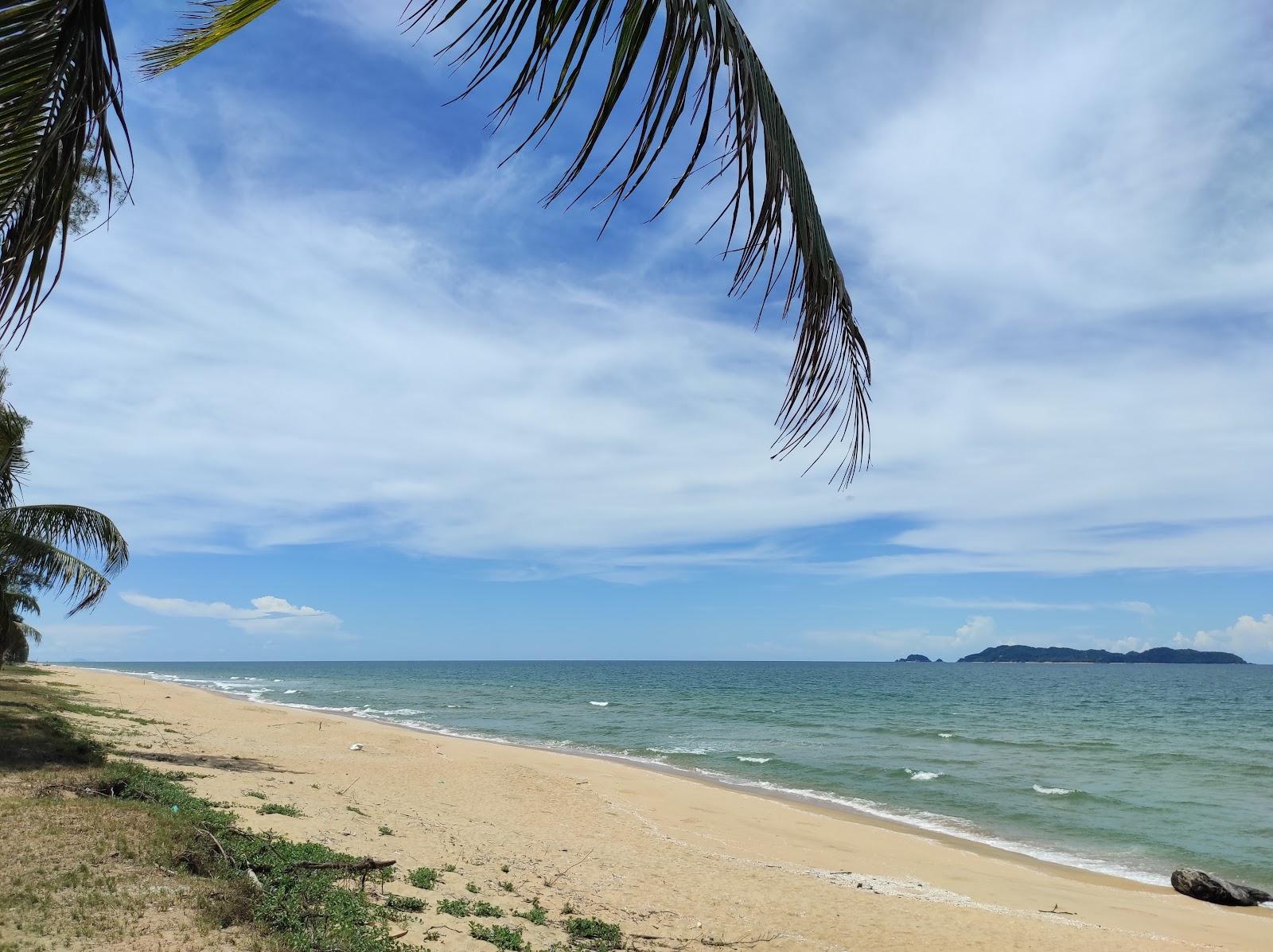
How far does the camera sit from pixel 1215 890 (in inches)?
464

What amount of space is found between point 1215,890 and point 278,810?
43.5 ft

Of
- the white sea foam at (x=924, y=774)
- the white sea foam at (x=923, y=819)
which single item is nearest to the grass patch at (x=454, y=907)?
the white sea foam at (x=923, y=819)

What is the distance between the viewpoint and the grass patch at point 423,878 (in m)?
7.49

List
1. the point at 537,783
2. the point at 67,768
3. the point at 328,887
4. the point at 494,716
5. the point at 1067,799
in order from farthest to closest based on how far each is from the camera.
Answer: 1. the point at 494,716
2. the point at 1067,799
3. the point at 537,783
4. the point at 67,768
5. the point at 328,887

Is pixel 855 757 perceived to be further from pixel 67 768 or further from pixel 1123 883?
pixel 67 768

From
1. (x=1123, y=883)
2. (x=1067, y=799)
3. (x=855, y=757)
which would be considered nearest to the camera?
(x=1123, y=883)

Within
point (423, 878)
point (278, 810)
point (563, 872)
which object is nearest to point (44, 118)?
point (423, 878)

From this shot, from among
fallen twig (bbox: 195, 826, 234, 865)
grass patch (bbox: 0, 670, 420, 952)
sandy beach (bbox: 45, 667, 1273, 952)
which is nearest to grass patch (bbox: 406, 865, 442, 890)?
sandy beach (bbox: 45, 667, 1273, 952)

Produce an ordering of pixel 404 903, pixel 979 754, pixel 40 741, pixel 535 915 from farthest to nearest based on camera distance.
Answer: pixel 979 754
pixel 40 741
pixel 535 915
pixel 404 903

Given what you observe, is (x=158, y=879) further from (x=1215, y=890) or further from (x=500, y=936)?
(x=1215, y=890)

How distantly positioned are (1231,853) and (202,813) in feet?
57.1

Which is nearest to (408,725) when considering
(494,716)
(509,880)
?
(494,716)

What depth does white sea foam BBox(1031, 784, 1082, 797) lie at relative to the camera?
66.5ft

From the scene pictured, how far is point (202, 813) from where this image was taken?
8266 millimetres
